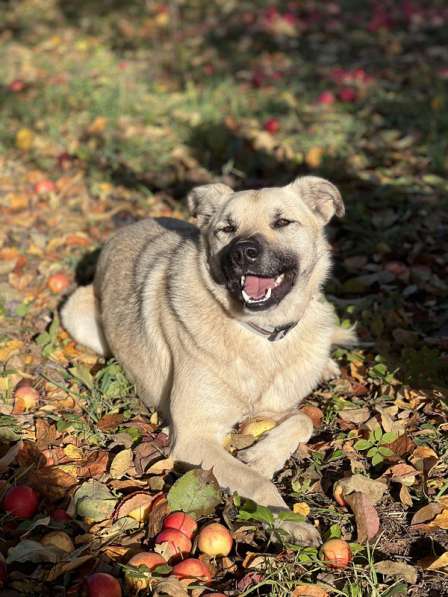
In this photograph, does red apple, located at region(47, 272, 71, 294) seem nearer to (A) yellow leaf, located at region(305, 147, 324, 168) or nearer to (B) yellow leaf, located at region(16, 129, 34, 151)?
(B) yellow leaf, located at region(16, 129, 34, 151)

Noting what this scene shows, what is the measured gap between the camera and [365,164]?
22.8ft

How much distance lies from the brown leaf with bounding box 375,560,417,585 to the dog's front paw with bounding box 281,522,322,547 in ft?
0.93

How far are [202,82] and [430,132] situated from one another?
321 centimetres

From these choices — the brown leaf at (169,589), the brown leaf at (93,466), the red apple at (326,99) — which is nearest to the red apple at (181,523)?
the brown leaf at (169,589)

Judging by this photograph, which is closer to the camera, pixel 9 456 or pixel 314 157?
pixel 9 456

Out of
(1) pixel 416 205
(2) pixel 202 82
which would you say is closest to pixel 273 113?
(2) pixel 202 82

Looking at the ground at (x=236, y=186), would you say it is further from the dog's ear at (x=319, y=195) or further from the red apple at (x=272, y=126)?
the dog's ear at (x=319, y=195)

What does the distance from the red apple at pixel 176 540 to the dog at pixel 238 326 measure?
46cm

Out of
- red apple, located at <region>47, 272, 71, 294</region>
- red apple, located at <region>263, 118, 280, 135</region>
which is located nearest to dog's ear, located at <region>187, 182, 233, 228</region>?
red apple, located at <region>47, 272, 71, 294</region>

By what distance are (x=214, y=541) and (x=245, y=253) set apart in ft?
4.69

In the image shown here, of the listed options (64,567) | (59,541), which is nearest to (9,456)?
(59,541)

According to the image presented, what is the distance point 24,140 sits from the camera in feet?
24.4

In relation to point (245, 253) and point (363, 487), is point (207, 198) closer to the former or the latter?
point (245, 253)

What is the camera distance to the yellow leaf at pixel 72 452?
3.71 meters
